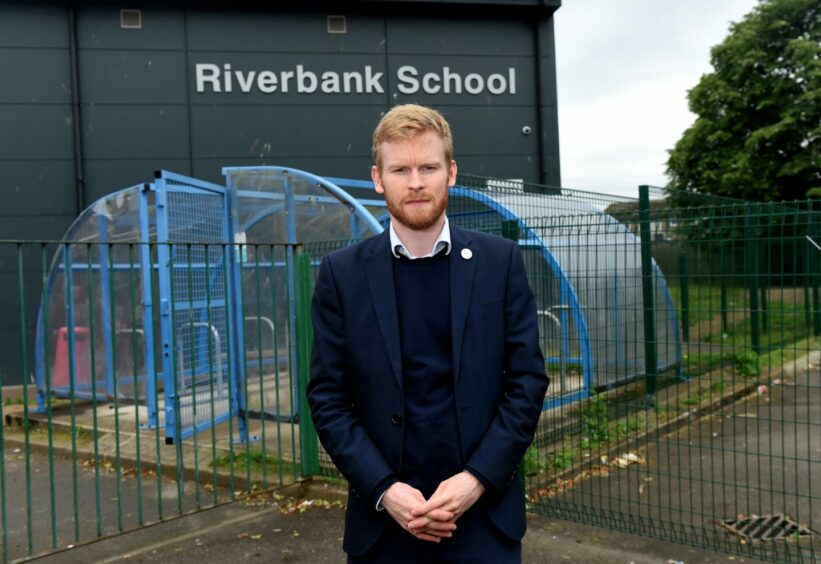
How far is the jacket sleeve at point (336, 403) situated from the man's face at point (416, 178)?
32cm

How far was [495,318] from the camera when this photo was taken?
2.22 meters

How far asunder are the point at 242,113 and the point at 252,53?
102cm

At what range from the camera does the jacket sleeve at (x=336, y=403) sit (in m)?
2.10

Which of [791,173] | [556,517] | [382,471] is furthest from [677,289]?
[791,173]

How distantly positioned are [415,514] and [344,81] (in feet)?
38.4

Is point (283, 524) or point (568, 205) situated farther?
point (568, 205)

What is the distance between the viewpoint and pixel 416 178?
2.11 metres

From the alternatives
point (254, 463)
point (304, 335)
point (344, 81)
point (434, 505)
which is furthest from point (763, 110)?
point (434, 505)

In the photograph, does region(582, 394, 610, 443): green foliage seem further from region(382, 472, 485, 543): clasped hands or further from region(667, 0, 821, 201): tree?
region(667, 0, 821, 201): tree

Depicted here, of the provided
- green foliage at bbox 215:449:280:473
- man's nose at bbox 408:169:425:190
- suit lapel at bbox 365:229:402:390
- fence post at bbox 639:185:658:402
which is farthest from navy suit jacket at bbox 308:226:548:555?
green foliage at bbox 215:449:280:473

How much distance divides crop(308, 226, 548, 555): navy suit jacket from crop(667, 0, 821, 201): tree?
27.3 m

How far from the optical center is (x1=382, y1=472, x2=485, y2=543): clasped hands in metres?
2.02

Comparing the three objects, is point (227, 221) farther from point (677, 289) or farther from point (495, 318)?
point (495, 318)

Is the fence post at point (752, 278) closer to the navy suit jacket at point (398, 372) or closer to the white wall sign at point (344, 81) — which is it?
the navy suit jacket at point (398, 372)
